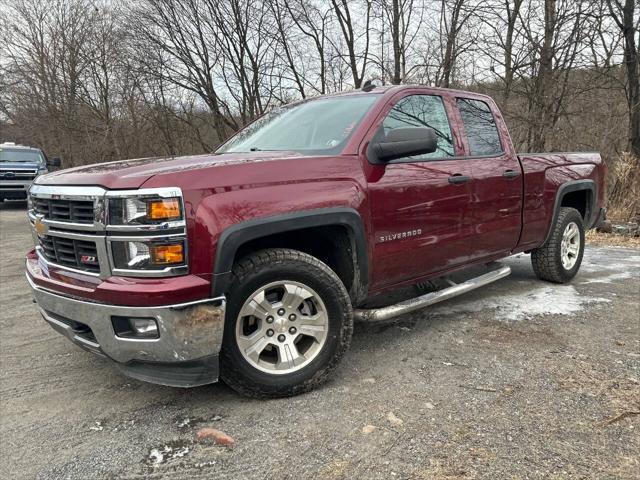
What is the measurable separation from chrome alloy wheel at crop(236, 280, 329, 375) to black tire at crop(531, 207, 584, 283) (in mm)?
3187

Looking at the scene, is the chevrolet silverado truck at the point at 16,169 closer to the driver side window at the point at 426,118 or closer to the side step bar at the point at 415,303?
the driver side window at the point at 426,118

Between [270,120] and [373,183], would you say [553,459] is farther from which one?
[270,120]

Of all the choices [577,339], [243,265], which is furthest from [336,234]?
[577,339]

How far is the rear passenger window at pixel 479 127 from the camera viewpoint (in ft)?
13.3

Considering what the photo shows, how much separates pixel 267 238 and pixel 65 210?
1.11 metres

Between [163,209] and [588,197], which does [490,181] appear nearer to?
[588,197]

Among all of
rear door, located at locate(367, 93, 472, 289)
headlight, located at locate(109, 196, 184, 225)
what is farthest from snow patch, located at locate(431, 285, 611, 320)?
headlight, located at locate(109, 196, 184, 225)

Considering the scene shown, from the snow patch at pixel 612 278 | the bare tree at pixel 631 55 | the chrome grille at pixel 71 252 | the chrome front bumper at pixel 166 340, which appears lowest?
the snow patch at pixel 612 278

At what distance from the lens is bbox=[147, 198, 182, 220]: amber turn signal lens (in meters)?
2.32

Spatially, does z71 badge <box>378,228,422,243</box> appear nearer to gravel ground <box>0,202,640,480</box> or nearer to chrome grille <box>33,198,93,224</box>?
gravel ground <box>0,202,640,480</box>

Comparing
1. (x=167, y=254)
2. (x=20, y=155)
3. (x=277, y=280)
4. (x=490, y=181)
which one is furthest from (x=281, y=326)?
(x=20, y=155)

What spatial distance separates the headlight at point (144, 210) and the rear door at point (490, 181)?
2.45 meters

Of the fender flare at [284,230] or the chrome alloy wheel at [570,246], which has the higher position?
the fender flare at [284,230]

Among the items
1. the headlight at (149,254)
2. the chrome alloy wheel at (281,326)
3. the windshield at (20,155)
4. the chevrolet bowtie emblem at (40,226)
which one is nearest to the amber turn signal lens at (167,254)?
the headlight at (149,254)
